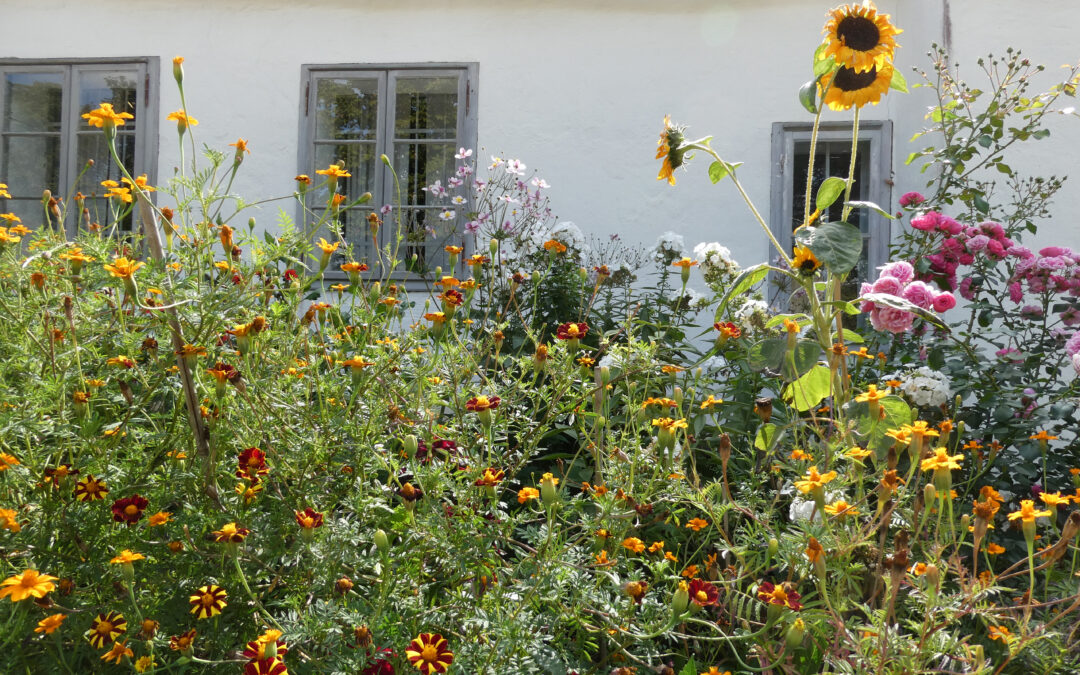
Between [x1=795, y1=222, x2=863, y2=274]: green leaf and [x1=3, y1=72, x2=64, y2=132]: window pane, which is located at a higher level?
[x1=3, y1=72, x2=64, y2=132]: window pane

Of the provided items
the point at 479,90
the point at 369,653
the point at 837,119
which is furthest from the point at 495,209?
the point at 369,653

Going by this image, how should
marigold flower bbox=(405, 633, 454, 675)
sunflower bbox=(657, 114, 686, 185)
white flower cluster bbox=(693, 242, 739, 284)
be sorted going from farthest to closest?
white flower cluster bbox=(693, 242, 739, 284), sunflower bbox=(657, 114, 686, 185), marigold flower bbox=(405, 633, 454, 675)

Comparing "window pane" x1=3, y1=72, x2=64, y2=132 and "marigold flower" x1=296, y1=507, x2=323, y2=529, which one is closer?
"marigold flower" x1=296, y1=507, x2=323, y2=529

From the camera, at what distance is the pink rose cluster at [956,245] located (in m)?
3.22

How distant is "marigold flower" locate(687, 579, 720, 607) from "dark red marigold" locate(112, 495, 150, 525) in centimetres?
92

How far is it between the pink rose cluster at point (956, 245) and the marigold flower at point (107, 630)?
3.03 m

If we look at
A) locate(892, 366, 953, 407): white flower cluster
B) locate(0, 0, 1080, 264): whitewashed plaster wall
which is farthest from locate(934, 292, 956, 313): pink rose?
locate(0, 0, 1080, 264): whitewashed plaster wall

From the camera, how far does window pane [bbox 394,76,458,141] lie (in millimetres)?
4969

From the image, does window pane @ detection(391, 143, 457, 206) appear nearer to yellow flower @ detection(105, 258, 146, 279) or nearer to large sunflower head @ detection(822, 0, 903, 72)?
large sunflower head @ detection(822, 0, 903, 72)

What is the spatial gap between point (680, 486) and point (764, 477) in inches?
10.5

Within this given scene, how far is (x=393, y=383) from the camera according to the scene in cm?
163

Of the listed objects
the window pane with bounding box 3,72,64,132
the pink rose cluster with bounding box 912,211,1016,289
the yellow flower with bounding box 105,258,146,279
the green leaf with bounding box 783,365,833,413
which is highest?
the window pane with bounding box 3,72,64,132

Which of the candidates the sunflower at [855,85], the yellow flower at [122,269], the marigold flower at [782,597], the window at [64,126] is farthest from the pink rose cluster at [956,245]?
the window at [64,126]

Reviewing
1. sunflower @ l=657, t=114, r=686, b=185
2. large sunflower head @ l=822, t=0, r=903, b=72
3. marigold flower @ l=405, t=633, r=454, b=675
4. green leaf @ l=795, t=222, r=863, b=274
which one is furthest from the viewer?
sunflower @ l=657, t=114, r=686, b=185
